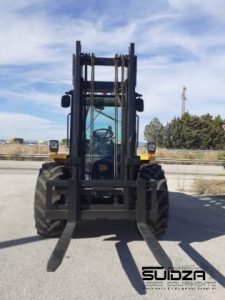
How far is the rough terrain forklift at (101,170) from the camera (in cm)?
746

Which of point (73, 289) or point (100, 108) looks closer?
point (73, 289)

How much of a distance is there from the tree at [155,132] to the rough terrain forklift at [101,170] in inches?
2281

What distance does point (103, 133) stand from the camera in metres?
8.90

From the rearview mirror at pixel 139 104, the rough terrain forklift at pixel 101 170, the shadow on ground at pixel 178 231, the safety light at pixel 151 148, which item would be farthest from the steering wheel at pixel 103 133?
the shadow on ground at pixel 178 231

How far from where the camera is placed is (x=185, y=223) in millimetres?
9898

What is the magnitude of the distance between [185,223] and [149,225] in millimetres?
2074

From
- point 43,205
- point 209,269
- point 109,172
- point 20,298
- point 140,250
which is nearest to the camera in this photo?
point 20,298

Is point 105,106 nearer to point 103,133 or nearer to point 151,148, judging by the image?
point 103,133

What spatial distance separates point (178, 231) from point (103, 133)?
7.84 feet

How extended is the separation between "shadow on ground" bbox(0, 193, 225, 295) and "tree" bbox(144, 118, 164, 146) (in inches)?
2162

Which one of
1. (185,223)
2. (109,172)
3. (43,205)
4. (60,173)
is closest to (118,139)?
(109,172)

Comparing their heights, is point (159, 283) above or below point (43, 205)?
below

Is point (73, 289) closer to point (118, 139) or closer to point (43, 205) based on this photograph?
point (43, 205)

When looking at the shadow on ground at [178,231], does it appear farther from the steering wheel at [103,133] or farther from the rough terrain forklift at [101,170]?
the steering wheel at [103,133]
